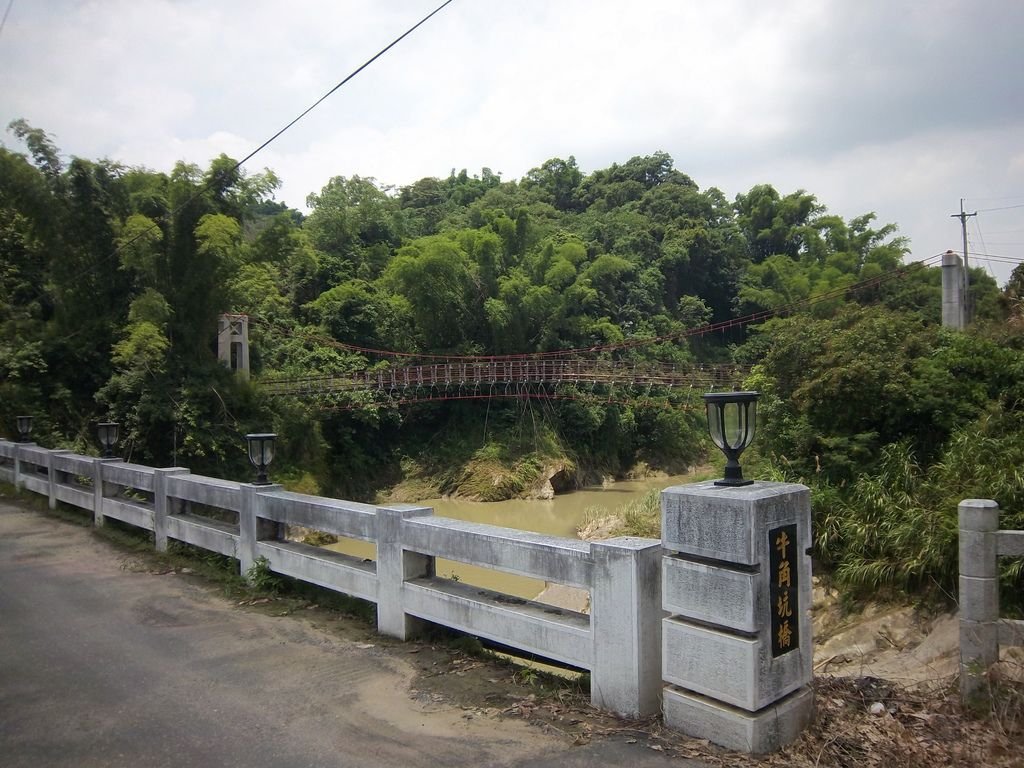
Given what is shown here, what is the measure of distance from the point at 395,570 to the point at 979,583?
329 cm

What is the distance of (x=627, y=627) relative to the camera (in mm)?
3441

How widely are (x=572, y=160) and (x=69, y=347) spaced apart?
4846 cm

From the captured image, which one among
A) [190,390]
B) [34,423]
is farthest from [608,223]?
[34,423]

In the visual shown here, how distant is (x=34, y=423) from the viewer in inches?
615

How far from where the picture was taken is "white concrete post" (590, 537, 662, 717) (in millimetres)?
3432

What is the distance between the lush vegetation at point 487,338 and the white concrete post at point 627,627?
473 cm

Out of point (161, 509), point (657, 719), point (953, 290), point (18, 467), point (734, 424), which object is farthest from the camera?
point (953, 290)

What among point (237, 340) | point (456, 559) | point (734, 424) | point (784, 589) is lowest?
point (456, 559)

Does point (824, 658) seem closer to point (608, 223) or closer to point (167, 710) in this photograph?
point (167, 710)

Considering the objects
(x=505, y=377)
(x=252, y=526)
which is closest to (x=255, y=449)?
(x=252, y=526)

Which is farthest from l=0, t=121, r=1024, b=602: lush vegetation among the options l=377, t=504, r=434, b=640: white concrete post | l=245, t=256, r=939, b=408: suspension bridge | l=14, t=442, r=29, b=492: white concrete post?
l=377, t=504, r=434, b=640: white concrete post

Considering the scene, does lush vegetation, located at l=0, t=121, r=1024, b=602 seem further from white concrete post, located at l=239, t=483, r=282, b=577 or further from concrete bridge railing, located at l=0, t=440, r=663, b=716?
white concrete post, located at l=239, t=483, r=282, b=577

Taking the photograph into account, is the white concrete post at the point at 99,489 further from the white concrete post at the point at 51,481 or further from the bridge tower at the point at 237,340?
the bridge tower at the point at 237,340

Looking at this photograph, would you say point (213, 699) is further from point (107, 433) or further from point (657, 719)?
point (107, 433)
